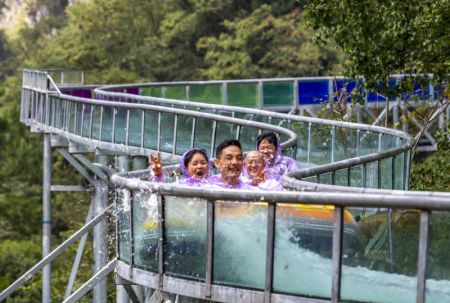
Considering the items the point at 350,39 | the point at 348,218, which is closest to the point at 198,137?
the point at 350,39

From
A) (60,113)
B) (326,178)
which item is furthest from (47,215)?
(326,178)

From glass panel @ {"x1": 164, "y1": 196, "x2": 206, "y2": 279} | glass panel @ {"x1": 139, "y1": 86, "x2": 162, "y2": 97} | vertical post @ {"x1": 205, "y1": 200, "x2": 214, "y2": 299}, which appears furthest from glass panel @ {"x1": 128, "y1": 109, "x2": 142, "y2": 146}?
vertical post @ {"x1": 205, "y1": 200, "x2": 214, "y2": 299}

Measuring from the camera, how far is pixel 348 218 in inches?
313

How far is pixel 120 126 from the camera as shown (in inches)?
880

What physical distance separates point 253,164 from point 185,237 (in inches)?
92.0

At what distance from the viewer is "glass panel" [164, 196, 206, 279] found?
880 cm

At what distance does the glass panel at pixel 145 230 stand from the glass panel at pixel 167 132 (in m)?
10.9

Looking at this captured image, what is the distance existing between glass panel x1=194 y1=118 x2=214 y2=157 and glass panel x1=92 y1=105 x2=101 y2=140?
384 cm

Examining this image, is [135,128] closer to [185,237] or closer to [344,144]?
[344,144]

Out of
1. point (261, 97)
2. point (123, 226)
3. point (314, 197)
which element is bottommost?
point (123, 226)

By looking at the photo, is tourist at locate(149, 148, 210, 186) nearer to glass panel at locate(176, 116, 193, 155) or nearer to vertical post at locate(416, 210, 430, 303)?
vertical post at locate(416, 210, 430, 303)

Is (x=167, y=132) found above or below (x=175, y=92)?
below

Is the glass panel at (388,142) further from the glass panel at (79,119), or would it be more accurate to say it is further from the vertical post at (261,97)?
the vertical post at (261,97)

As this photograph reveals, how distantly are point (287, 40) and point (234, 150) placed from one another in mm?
38818
